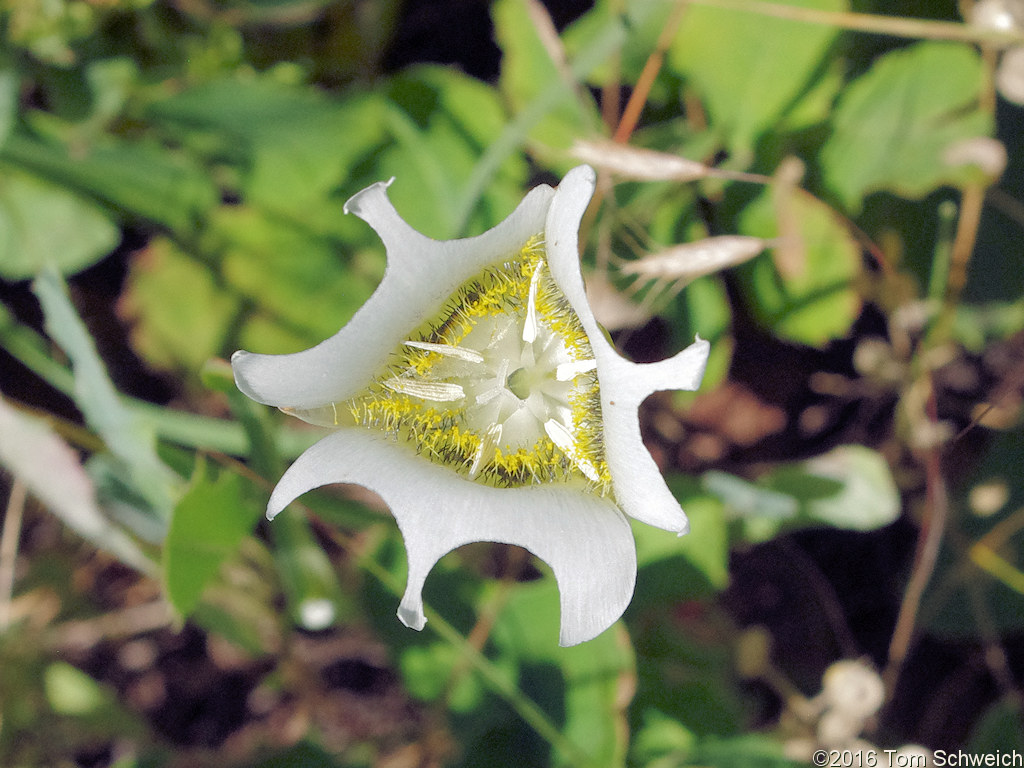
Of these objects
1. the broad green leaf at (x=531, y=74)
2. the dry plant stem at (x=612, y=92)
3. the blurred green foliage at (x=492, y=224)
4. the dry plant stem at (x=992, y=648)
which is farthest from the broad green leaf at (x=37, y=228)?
the dry plant stem at (x=992, y=648)

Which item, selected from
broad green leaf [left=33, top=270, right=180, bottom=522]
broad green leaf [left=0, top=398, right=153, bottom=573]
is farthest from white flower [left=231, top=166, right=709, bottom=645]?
broad green leaf [left=0, top=398, right=153, bottom=573]

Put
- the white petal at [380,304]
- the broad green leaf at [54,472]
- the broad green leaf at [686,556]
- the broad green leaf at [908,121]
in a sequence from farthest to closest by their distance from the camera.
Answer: the broad green leaf at [908,121] → the broad green leaf at [686,556] → the broad green leaf at [54,472] → the white petal at [380,304]

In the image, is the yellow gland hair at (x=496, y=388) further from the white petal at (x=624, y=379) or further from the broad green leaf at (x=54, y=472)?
the broad green leaf at (x=54, y=472)

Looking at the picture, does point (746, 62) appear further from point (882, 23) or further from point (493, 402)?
point (493, 402)

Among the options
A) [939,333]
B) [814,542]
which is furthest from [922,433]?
[814,542]

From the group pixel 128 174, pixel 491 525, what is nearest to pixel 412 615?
pixel 491 525
